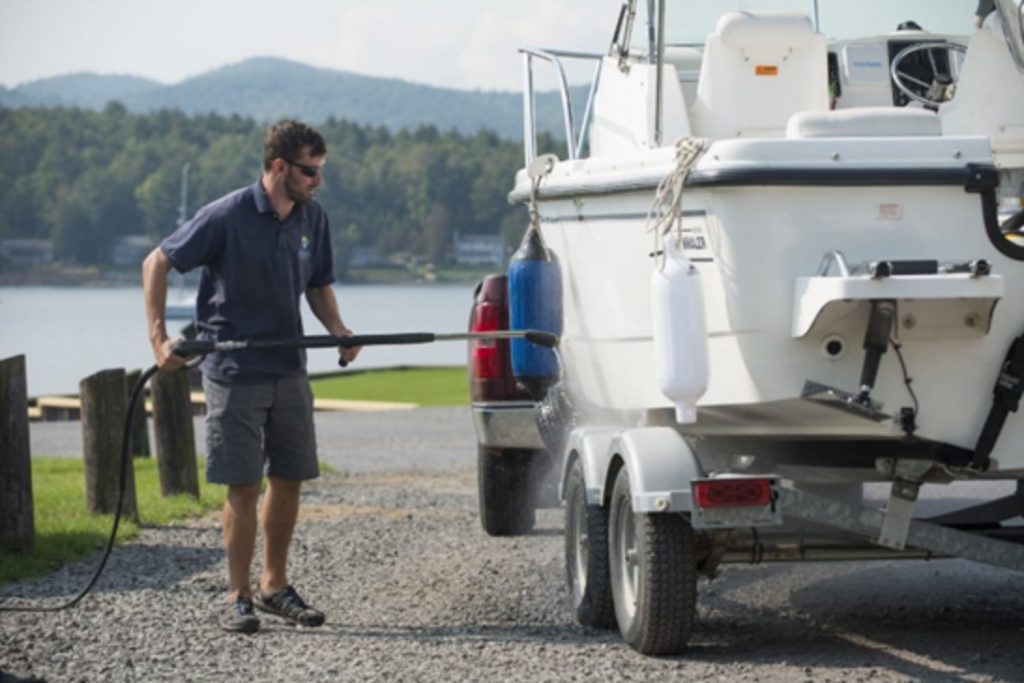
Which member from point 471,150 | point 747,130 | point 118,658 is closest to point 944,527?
point 747,130

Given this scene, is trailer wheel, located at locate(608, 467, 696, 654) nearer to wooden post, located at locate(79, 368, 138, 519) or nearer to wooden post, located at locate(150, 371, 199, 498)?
wooden post, located at locate(79, 368, 138, 519)

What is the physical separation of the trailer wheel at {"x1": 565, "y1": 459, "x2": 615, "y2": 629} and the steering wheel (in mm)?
2466

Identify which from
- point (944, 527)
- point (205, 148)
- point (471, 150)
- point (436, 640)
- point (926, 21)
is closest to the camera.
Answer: point (944, 527)

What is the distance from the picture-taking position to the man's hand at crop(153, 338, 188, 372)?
8.74 metres

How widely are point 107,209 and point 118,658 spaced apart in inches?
4198

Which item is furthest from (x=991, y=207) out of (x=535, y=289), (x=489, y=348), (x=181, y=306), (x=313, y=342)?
(x=181, y=306)

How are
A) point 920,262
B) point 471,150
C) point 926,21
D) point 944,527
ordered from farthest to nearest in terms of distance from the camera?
point 471,150 < point 926,21 < point 944,527 < point 920,262

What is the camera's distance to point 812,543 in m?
8.45

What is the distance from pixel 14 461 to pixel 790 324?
15.5 ft

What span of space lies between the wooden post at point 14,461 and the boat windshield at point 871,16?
→ 145 inches

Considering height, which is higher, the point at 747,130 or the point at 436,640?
the point at 747,130

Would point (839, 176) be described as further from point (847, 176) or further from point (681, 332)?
point (681, 332)

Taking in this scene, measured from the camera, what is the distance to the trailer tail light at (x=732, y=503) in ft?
25.5

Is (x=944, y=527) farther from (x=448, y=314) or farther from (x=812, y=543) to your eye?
(x=448, y=314)
